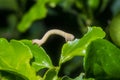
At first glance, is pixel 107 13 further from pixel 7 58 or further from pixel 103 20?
pixel 7 58

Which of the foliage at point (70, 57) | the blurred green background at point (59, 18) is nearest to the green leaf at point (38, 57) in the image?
the foliage at point (70, 57)

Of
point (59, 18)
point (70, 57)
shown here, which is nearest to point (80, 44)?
point (70, 57)

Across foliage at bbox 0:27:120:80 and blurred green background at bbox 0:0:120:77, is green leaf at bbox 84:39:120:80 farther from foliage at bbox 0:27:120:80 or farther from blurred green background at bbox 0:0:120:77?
blurred green background at bbox 0:0:120:77

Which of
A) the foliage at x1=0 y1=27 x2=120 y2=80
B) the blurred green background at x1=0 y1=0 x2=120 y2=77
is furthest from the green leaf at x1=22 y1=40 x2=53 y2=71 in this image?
the blurred green background at x1=0 y1=0 x2=120 y2=77

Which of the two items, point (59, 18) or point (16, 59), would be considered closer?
point (16, 59)

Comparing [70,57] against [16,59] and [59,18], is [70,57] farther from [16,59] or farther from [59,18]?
[59,18]
